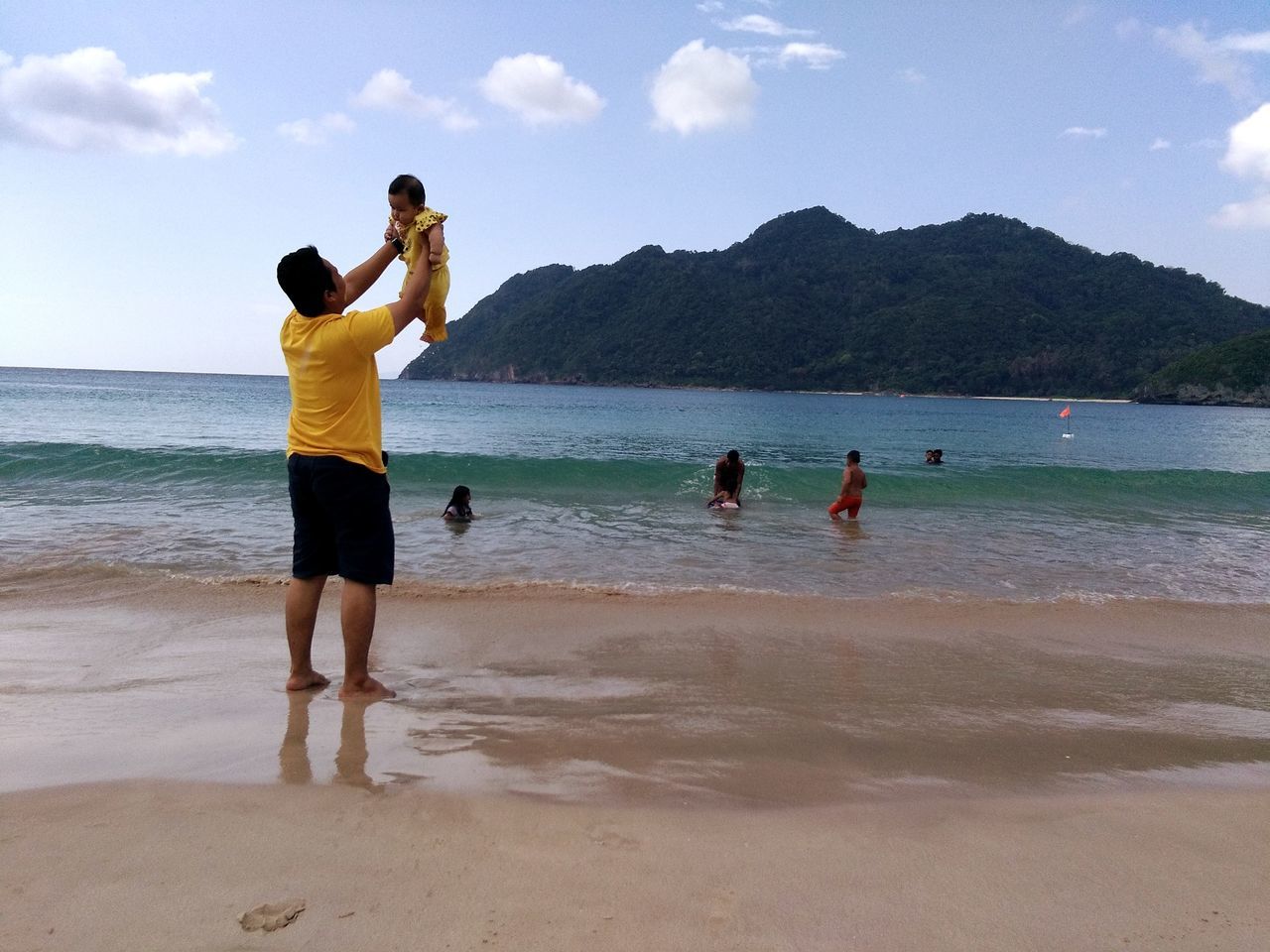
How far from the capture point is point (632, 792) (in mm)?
2699

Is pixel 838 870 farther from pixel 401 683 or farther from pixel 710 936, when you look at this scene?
pixel 401 683

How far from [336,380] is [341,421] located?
179mm

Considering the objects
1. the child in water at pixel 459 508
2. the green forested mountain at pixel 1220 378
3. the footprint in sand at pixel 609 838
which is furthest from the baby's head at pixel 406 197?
the green forested mountain at pixel 1220 378

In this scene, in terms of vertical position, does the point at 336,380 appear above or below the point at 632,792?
above

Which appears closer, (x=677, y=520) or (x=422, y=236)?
(x=422, y=236)

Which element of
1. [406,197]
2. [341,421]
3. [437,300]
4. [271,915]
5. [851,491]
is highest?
[406,197]

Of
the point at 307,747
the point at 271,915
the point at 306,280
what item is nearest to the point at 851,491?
the point at 306,280

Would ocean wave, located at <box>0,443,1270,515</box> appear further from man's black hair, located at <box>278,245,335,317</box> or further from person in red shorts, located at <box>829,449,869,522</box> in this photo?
man's black hair, located at <box>278,245,335,317</box>

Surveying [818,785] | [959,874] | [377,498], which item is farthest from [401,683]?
[959,874]

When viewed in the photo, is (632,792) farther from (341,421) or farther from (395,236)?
(395,236)

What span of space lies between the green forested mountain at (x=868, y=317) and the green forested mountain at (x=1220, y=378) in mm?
5213

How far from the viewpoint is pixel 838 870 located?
2.19m

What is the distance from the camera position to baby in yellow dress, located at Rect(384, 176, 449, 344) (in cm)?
323

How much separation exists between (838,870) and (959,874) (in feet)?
1.13
